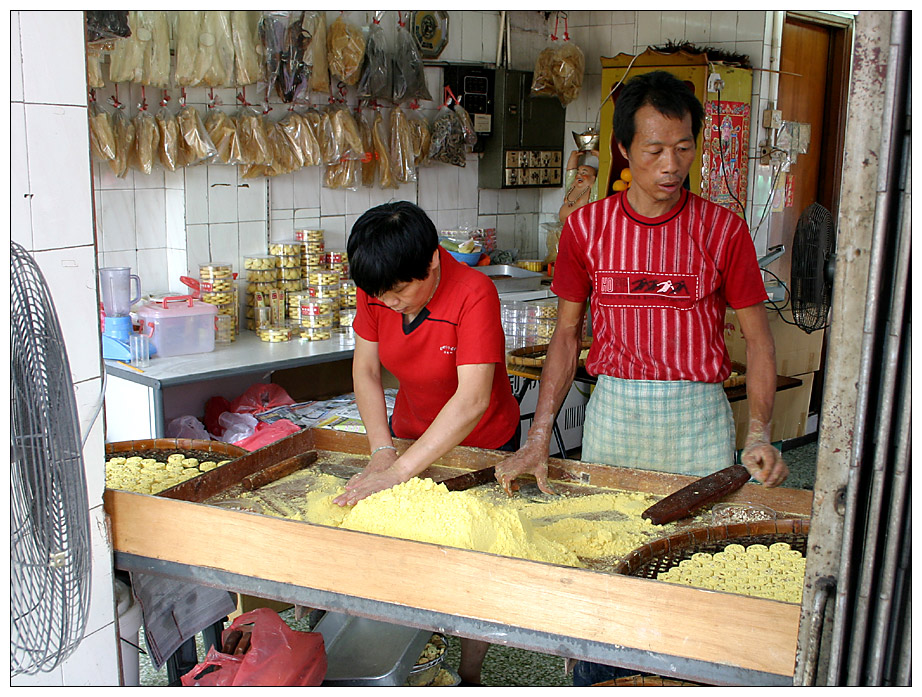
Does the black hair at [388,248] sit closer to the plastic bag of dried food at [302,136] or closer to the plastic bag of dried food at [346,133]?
the plastic bag of dried food at [302,136]

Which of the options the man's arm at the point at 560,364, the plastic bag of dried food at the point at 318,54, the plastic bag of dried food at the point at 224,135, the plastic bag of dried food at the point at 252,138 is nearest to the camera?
the man's arm at the point at 560,364

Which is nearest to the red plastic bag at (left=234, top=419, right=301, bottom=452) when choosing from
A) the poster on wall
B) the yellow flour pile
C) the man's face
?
the yellow flour pile

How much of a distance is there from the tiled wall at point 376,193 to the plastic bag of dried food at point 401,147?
0.21 metres

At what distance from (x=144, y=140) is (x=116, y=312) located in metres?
0.81

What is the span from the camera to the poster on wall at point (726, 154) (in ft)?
18.6

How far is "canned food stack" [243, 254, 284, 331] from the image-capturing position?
4656 mm

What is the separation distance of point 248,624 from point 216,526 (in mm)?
665

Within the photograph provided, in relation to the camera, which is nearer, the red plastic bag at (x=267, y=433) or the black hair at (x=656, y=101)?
the black hair at (x=656, y=101)

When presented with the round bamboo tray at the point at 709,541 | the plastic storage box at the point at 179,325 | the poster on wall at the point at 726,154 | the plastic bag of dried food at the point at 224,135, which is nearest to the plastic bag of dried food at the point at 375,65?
the plastic bag of dried food at the point at 224,135

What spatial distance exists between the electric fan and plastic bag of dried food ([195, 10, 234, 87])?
2733 mm

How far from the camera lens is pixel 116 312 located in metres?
3.99

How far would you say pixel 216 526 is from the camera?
6.10 ft

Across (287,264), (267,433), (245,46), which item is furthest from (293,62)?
(267,433)

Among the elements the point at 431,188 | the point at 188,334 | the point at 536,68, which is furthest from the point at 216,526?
the point at 536,68
